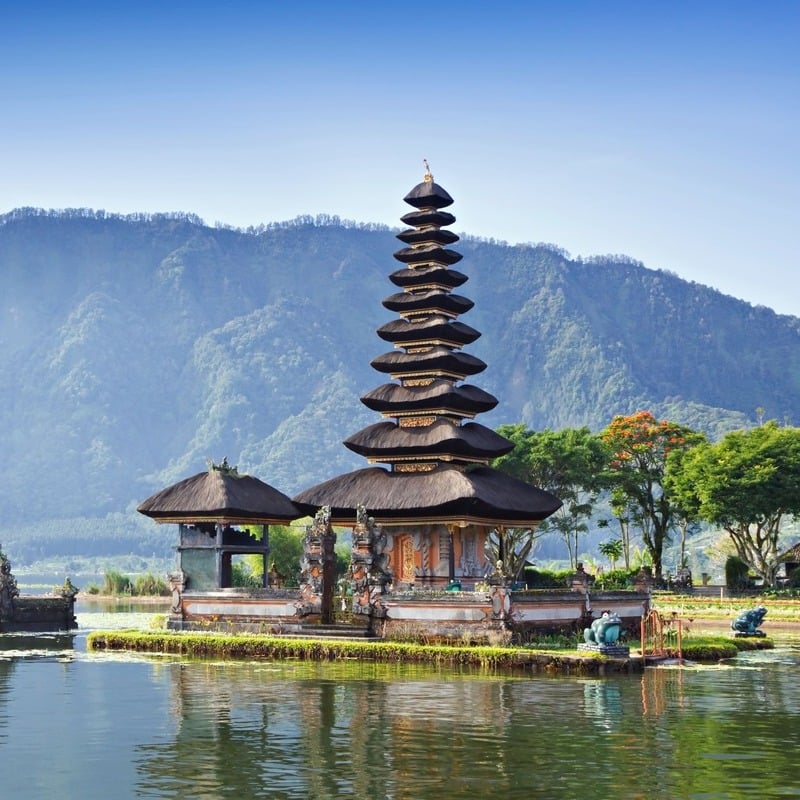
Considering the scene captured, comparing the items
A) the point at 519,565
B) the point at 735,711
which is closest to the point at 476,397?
the point at 519,565

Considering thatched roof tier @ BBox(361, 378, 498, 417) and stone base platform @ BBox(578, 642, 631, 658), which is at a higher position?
thatched roof tier @ BBox(361, 378, 498, 417)

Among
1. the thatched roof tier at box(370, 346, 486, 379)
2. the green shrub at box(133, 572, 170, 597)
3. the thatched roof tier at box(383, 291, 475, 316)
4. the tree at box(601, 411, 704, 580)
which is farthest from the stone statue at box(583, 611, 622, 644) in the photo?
the green shrub at box(133, 572, 170, 597)

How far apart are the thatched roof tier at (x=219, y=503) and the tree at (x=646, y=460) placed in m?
29.8

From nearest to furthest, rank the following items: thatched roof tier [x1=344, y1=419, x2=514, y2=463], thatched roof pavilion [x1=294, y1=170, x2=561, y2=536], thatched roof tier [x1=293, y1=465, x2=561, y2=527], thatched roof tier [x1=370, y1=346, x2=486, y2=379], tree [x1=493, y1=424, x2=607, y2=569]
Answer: thatched roof tier [x1=293, y1=465, x2=561, y2=527] → thatched roof pavilion [x1=294, y1=170, x2=561, y2=536] → thatched roof tier [x1=344, y1=419, x2=514, y2=463] → thatched roof tier [x1=370, y1=346, x2=486, y2=379] → tree [x1=493, y1=424, x2=607, y2=569]

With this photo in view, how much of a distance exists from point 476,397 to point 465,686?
69.2 feet

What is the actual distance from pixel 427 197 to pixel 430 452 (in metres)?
10.7

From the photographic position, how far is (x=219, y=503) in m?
46.3

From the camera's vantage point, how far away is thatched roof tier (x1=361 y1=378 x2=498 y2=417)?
1940 inches

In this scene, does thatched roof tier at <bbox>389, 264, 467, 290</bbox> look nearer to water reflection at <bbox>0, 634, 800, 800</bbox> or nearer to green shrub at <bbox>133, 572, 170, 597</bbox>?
water reflection at <bbox>0, 634, 800, 800</bbox>

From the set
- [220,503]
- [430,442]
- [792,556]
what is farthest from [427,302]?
[792,556]

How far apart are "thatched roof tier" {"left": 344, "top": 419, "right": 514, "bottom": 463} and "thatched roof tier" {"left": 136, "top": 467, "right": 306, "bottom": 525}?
137 inches

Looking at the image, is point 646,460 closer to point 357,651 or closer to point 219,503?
point 219,503

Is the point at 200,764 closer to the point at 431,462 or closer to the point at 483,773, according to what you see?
the point at 483,773

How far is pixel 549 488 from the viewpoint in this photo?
7175cm
